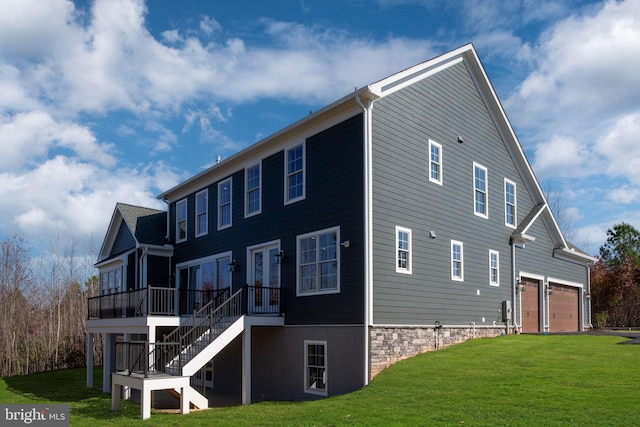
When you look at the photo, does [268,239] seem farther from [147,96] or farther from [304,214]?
[147,96]

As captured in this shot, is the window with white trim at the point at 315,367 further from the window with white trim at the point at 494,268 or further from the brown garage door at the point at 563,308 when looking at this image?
the brown garage door at the point at 563,308

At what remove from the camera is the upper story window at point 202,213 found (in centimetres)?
2172

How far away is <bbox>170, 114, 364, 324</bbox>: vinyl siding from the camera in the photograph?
14695 mm

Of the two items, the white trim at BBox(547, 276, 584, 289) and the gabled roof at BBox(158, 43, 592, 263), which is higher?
the gabled roof at BBox(158, 43, 592, 263)

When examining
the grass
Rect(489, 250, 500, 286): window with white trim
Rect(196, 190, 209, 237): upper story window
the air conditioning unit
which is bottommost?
the grass


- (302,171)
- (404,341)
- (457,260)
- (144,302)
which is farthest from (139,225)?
(404,341)

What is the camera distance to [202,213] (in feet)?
72.2

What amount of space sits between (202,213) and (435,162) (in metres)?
9.20

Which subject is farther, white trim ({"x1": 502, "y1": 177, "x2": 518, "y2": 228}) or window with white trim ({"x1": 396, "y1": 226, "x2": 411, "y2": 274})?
white trim ({"x1": 502, "y1": 177, "x2": 518, "y2": 228})

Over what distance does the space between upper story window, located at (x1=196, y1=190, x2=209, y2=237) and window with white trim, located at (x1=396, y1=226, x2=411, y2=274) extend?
28.2 ft

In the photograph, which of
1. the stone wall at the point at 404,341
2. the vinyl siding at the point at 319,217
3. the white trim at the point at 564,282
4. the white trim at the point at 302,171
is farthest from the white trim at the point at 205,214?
the white trim at the point at 564,282

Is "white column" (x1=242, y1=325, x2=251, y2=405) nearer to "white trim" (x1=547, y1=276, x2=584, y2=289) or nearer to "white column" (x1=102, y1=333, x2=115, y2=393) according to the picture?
"white column" (x1=102, y1=333, x2=115, y2=393)

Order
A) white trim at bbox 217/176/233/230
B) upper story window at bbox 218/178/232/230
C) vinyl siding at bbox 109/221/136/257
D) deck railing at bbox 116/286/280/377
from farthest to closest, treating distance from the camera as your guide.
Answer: vinyl siding at bbox 109/221/136/257 → upper story window at bbox 218/178/232/230 → white trim at bbox 217/176/233/230 → deck railing at bbox 116/286/280/377

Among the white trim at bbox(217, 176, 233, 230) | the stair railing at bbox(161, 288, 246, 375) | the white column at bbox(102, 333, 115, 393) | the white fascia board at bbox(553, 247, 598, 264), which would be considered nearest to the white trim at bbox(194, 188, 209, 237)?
the white trim at bbox(217, 176, 233, 230)
